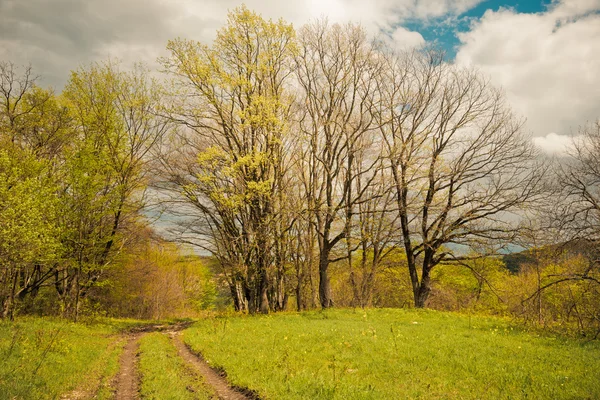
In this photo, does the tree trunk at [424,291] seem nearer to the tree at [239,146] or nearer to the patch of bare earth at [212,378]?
the tree at [239,146]

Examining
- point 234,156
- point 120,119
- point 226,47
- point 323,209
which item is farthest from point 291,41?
point 120,119

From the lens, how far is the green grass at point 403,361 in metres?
7.25

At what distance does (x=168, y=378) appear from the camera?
28.3ft

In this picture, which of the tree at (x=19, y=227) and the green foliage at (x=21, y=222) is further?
the tree at (x=19, y=227)

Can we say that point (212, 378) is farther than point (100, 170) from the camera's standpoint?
No

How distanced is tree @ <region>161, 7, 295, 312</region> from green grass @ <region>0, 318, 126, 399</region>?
8.75 m

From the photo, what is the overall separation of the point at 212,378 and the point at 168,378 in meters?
1.07

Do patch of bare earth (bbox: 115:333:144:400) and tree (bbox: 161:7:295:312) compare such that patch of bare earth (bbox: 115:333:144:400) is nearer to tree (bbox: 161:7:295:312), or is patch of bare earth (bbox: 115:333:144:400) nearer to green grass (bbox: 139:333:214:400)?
green grass (bbox: 139:333:214:400)

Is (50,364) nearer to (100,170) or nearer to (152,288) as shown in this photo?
(100,170)

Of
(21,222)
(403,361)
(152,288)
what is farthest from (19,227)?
(152,288)

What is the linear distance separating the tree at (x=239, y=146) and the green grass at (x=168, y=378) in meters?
8.99

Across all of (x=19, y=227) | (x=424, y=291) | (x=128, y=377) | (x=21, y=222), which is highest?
(x=21, y=222)

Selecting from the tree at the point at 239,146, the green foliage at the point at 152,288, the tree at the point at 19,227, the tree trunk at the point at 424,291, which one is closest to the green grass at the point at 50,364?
the tree at the point at 19,227

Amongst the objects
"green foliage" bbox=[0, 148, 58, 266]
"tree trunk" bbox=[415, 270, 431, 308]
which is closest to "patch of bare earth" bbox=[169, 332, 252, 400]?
"green foliage" bbox=[0, 148, 58, 266]
